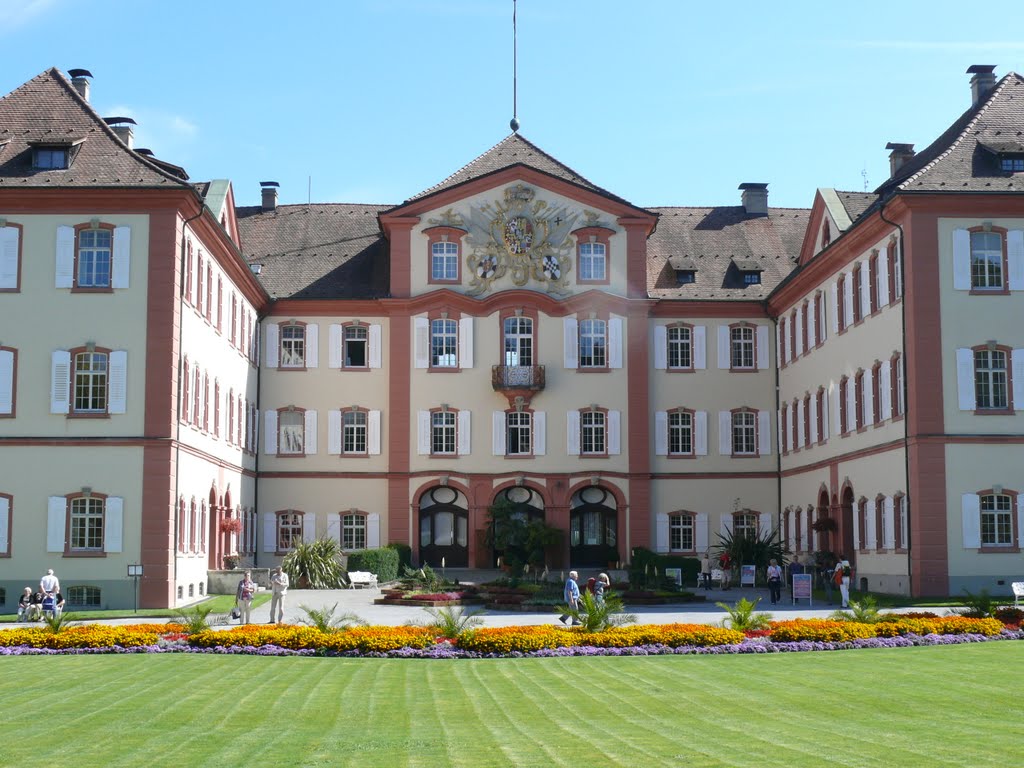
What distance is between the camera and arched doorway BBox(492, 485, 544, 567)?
5350 centimetres

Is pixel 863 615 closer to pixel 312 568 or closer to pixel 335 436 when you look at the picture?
pixel 312 568

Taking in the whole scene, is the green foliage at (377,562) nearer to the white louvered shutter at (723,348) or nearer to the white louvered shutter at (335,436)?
the white louvered shutter at (335,436)

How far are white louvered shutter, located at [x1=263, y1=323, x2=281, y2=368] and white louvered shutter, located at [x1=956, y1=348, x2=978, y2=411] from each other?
86.1 feet

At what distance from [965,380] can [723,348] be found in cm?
1768

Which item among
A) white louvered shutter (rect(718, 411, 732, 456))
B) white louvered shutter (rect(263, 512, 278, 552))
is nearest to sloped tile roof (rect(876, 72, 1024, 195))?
white louvered shutter (rect(718, 411, 732, 456))

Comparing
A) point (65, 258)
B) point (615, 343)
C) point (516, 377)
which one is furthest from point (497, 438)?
point (65, 258)

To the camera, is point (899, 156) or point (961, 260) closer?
point (961, 260)

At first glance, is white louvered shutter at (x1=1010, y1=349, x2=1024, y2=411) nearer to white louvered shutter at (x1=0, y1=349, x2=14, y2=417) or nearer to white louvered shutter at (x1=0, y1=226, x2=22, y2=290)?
white louvered shutter at (x1=0, y1=349, x2=14, y2=417)

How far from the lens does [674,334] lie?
5572 centimetres

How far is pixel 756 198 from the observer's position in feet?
201

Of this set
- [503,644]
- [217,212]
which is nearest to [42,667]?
[503,644]

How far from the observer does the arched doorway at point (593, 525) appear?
177 feet

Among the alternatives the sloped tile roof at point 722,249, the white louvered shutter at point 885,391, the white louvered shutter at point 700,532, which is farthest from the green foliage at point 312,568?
the white louvered shutter at point 885,391

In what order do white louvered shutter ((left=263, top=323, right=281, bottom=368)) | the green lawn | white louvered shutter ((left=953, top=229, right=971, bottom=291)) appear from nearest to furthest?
the green lawn, white louvered shutter ((left=953, top=229, right=971, bottom=291)), white louvered shutter ((left=263, top=323, right=281, bottom=368))
